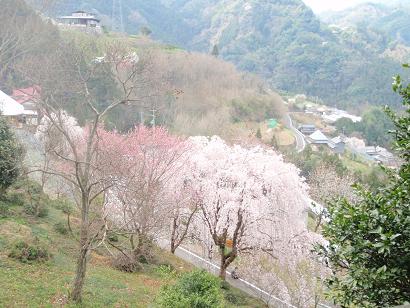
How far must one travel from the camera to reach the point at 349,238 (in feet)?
18.5

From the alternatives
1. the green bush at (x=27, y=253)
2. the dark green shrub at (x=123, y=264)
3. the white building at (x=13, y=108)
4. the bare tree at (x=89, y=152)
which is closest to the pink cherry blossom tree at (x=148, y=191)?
the dark green shrub at (x=123, y=264)

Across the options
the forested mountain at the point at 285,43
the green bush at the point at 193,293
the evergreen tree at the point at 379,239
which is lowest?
the forested mountain at the point at 285,43

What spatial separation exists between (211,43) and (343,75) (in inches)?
1792

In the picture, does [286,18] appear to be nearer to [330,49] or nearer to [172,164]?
[330,49]

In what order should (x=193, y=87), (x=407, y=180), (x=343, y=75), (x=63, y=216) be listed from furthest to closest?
(x=343, y=75)
(x=193, y=87)
(x=63, y=216)
(x=407, y=180)

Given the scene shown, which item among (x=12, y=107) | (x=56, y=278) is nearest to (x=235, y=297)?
(x=56, y=278)

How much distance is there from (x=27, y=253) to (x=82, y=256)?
347 cm

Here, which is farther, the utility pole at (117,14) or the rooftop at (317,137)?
the utility pole at (117,14)

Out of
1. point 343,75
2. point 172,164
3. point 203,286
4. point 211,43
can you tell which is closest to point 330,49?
point 343,75

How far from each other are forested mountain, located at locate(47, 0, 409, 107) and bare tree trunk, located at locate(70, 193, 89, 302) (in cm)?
9868

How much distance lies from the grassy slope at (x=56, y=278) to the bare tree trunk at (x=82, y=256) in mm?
308

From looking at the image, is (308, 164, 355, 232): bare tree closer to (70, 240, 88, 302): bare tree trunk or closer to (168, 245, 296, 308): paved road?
(168, 245, 296, 308): paved road

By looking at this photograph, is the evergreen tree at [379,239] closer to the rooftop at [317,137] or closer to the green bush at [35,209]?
the green bush at [35,209]

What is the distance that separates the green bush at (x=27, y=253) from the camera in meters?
12.0
